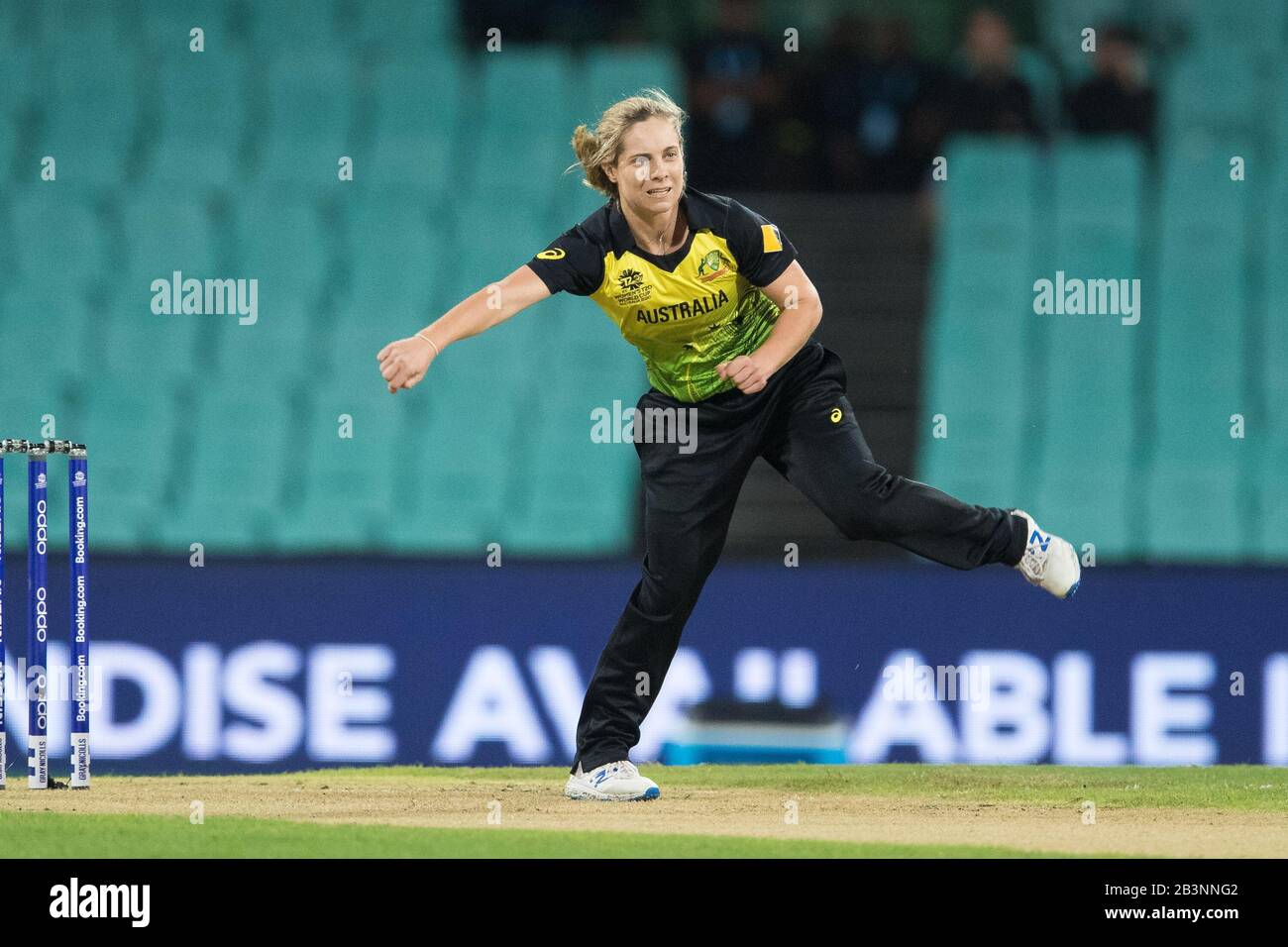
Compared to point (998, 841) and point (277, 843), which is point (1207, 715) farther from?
point (277, 843)

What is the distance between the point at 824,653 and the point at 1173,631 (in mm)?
1636

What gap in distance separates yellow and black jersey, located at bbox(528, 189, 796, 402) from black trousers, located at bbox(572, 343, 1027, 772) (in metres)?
0.20

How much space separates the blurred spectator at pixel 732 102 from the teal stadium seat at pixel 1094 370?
5.50ft

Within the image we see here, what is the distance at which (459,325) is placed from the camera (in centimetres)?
587

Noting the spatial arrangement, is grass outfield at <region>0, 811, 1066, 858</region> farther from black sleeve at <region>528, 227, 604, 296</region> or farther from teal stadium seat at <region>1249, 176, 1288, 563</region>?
teal stadium seat at <region>1249, 176, 1288, 563</region>

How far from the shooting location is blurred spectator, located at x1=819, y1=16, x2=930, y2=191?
11000 mm

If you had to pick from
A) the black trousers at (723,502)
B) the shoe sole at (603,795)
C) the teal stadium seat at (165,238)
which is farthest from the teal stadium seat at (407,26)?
the shoe sole at (603,795)

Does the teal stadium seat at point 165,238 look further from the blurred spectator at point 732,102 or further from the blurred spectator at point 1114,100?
the blurred spectator at point 1114,100

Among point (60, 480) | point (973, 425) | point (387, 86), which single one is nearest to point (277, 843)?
point (60, 480)

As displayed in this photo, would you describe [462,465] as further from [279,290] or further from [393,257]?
[279,290]

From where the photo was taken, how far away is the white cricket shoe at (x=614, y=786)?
21.0 ft

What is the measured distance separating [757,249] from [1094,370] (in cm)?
466

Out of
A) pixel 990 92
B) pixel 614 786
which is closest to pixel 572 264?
pixel 614 786

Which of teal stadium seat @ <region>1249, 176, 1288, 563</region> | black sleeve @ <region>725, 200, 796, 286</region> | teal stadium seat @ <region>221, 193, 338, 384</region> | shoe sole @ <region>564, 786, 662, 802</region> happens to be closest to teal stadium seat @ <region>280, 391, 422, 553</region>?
teal stadium seat @ <region>221, 193, 338, 384</region>
